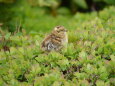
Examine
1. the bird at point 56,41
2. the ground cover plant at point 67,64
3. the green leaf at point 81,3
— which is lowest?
the ground cover plant at point 67,64

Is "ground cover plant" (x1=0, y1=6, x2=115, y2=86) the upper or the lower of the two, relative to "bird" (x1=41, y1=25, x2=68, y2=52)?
lower

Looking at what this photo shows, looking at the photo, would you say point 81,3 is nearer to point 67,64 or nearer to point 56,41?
point 56,41

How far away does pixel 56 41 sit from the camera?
448 cm

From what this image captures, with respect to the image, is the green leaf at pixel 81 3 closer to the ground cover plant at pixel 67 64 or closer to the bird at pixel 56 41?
the ground cover plant at pixel 67 64

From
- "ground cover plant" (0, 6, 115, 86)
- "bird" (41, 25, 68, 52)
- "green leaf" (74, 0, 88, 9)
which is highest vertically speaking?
"green leaf" (74, 0, 88, 9)

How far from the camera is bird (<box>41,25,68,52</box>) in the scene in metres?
4.38

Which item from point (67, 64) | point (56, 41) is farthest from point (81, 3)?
point (67, 64)

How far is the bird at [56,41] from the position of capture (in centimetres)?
438

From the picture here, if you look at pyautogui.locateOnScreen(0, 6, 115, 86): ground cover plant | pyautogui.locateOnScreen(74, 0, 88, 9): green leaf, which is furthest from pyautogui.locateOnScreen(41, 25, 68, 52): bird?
pyautogui.locateOnScreen(74, 0, 88, 9): green leaf

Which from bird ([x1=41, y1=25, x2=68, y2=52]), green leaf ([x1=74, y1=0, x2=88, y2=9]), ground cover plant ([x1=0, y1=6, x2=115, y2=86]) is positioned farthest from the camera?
green leaf ([x1=74, y1=0, x2=88, y2=9])

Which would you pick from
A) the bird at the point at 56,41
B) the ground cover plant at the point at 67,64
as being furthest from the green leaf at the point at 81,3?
the bird at the point at 56,41

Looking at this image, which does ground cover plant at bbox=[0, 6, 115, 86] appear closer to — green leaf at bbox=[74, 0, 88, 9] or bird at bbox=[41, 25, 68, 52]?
bird at bbox=[41, 25, 68, 52]

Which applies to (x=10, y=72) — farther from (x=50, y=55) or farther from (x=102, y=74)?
(x=102, y=74)

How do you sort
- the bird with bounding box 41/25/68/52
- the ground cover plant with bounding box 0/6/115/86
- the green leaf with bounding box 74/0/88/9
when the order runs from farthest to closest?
the green leaf with bounding box 74/0/88/9 < the bird with bounding box 41/25/68/52 < the ground cover plant with bounding box 0/6/115/86
